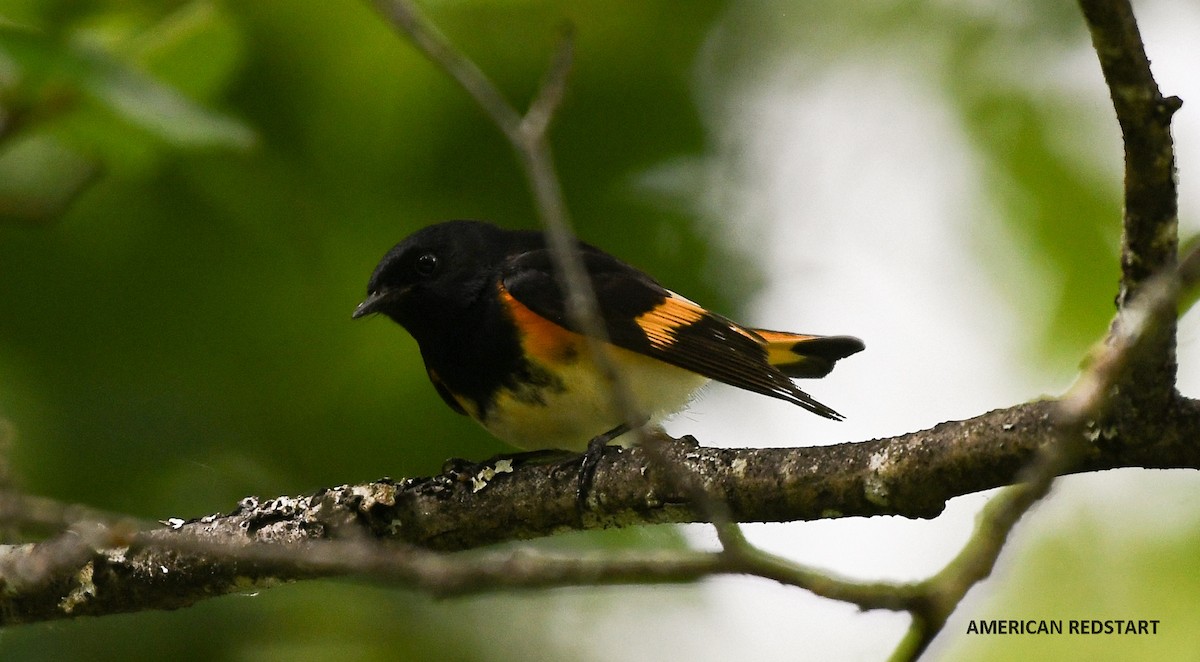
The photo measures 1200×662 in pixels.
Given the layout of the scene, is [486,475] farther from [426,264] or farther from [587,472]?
[426,264]

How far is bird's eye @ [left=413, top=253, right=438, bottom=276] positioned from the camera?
12.1 feet

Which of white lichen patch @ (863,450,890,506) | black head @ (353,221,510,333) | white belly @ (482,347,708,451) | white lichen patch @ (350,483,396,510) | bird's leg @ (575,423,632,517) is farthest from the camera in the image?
black head @ (353,221,510,333)

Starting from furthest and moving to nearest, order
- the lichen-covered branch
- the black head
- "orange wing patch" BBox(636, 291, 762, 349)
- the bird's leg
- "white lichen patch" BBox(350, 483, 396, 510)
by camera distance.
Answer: the black head → "orange wing patch" BBox(636, 291, 762, 349) → "white lichen patch" BBox(350, 483, 396, 510) → the bird's leg → the lichen-covered branch

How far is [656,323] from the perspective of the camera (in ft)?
11.7

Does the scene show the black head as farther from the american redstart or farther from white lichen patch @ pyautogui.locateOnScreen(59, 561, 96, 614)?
white lichen patch @ pyautogui.locateOnScreen(59, 561, 96, 614)

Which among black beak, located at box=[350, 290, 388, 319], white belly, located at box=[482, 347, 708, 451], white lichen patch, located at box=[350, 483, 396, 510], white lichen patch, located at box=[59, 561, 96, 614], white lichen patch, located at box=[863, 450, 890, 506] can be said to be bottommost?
white lichen patch, located at box=[59, 561, 96, 614]

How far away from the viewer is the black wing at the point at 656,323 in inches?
132

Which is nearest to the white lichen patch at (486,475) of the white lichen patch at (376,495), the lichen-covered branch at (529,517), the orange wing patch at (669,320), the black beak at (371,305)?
the lichen-covered branch at (529,517)

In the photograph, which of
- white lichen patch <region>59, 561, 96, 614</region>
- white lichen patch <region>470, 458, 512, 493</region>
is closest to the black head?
white lichen patch <region>470, 458, 512, 493</region>

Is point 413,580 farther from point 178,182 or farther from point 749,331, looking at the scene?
point 178,182

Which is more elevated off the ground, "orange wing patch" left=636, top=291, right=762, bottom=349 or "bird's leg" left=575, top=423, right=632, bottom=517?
"orange wing patch" left=636, top=291, right=762, bottom=349

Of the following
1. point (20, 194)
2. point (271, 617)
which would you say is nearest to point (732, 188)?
point (271, 617)

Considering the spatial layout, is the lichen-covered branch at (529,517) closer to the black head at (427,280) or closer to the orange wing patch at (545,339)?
the orange wing patch at (545,339)

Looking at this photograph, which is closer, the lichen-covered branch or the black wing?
the lichen-covered branch
